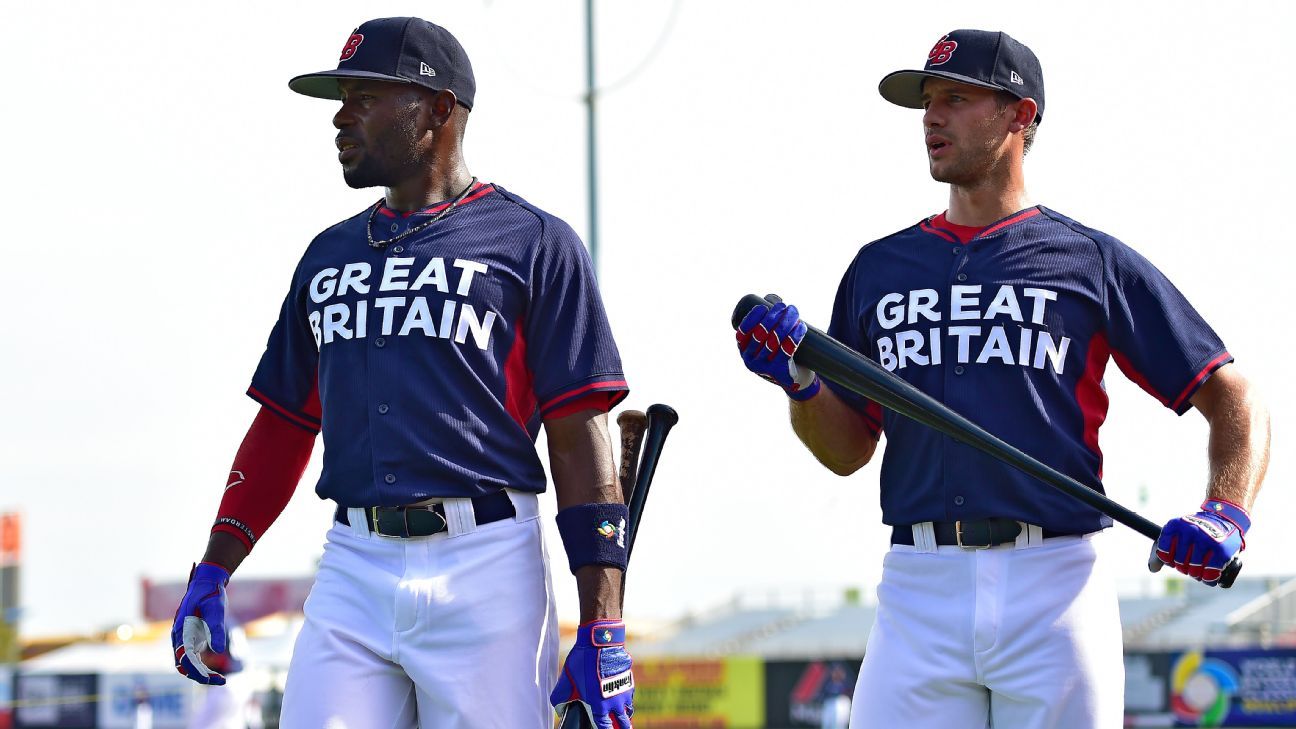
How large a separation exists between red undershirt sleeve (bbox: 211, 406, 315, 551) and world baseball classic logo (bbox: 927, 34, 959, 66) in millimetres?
2038

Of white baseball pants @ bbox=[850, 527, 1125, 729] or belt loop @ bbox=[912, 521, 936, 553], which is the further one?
belt loop @ bbox=[912, 521, 936, 553]

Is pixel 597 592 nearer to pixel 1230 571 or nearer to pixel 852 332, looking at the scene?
pixel 852 332

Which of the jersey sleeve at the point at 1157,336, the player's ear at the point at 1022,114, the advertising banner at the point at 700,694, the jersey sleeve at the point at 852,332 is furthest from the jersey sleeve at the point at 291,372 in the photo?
the advertising banner at the point at 700,694

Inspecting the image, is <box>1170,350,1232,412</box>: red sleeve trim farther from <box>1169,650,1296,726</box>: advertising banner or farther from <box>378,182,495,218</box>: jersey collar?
<box>1169,650,1296,726</box>: advertising banner

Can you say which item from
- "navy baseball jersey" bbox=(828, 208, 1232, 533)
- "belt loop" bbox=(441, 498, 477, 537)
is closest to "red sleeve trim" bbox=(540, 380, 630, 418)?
"belt loop" bbox=(441, 498, 477, 537)

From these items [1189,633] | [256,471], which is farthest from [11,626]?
[256,471]

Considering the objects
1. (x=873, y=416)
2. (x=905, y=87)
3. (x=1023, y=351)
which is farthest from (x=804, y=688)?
(x=1023, y=351)

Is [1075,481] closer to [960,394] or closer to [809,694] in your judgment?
[960,394]

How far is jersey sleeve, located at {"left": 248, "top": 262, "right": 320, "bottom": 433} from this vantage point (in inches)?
189

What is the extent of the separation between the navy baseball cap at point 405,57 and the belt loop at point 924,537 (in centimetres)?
165

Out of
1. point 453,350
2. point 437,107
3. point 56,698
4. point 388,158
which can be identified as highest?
point 437,107

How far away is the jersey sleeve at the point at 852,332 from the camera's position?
5.05 metres

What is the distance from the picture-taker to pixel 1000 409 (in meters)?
4.66

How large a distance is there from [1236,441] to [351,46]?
256cm
